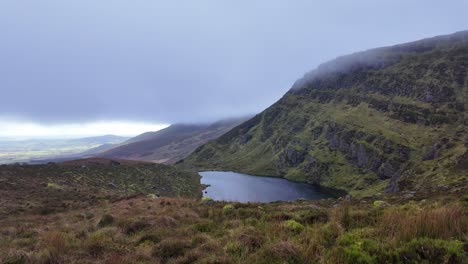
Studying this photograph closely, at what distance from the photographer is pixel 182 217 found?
15781 mm

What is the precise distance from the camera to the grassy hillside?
3286 centimetres

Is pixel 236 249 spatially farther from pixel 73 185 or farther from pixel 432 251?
pixel 73 185

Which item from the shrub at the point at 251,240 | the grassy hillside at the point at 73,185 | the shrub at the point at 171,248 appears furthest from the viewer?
the grassy hillside at the point at 73,185

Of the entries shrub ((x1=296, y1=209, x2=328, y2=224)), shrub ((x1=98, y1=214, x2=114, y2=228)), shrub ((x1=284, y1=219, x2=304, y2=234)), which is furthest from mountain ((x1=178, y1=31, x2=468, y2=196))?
shrub ((x1=98, y1=214, x2=114, y2=228))

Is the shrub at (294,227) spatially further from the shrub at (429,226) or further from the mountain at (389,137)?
the mountain at (389,137)

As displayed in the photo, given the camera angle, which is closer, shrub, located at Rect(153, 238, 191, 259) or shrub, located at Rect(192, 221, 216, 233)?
shrub, located at Rect(153, 238, 191, 259)

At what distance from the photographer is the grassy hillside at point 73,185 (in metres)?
32.9

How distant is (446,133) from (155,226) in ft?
447

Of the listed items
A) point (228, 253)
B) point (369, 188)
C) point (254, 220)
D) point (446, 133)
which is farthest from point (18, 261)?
point (446, 133)

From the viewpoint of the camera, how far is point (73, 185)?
5278 centimetres

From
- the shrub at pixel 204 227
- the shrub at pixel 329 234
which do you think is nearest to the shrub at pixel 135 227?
the shrub at pixel 204 227

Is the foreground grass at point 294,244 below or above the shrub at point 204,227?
above

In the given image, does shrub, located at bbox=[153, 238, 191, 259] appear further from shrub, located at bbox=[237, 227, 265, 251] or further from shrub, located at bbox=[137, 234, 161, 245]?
shrub, located at bbox=[237, 227, 265, 251]

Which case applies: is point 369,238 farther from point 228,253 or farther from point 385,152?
point 385,152
